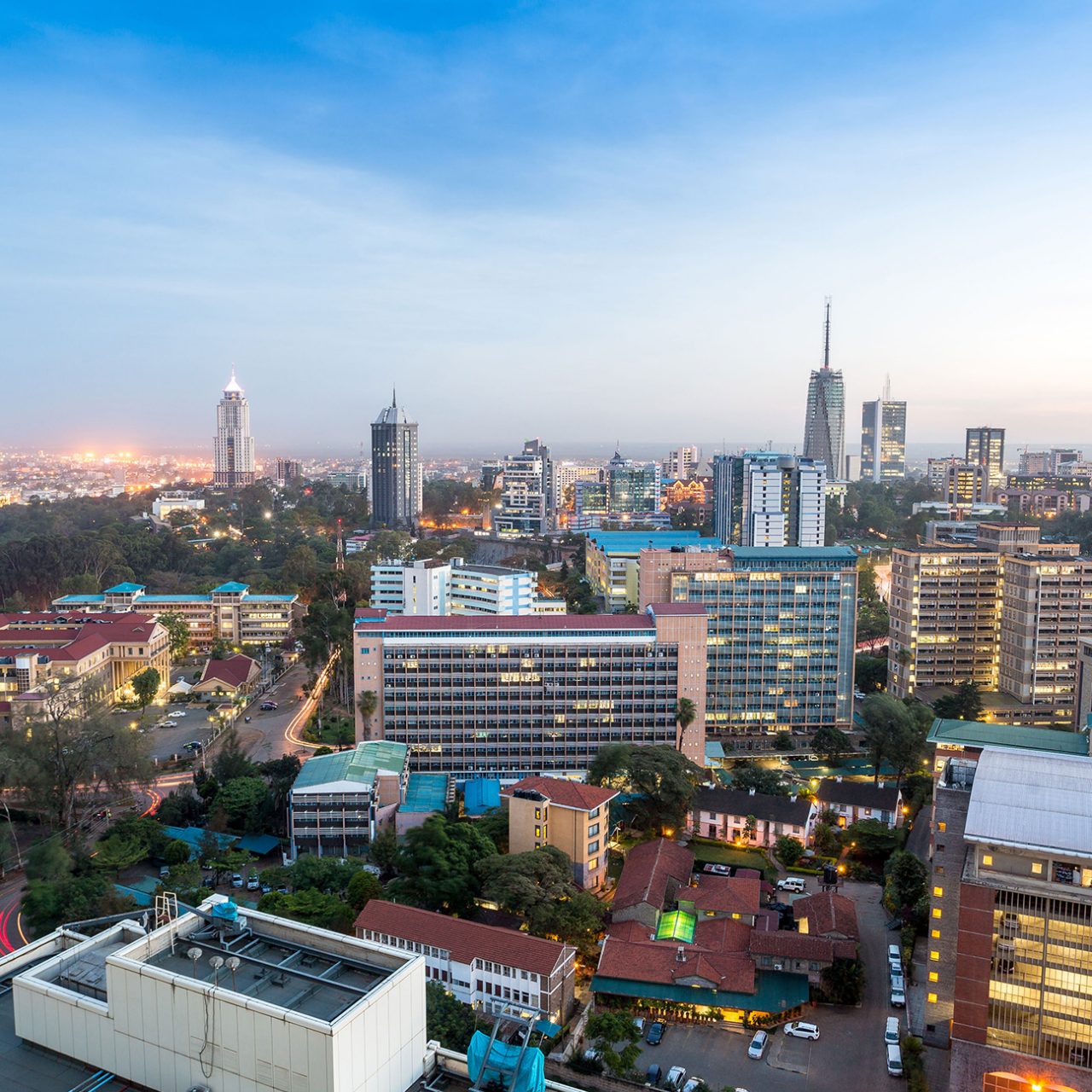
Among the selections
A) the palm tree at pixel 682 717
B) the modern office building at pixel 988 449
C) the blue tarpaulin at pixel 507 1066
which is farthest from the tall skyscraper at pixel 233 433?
the blue tarpaulin at pixel 507 1066

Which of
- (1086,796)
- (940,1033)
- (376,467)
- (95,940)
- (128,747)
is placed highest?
(376,467)

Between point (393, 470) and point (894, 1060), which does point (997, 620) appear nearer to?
point (894, 1060)

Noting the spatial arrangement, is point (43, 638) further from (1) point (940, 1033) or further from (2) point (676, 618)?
(1) point (940, 1033)

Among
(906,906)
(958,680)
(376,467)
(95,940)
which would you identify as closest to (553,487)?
(376,467)

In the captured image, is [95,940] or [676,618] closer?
[95,940]

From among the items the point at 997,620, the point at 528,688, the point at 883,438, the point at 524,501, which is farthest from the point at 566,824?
the point at 883,438

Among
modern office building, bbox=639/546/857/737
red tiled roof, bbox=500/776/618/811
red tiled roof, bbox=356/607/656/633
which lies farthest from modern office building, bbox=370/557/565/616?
red tiled roof, bbox=500/776/618/811

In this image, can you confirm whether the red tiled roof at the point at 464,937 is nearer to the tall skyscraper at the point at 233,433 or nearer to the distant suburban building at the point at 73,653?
the distant suburban building at the point at 73,653
